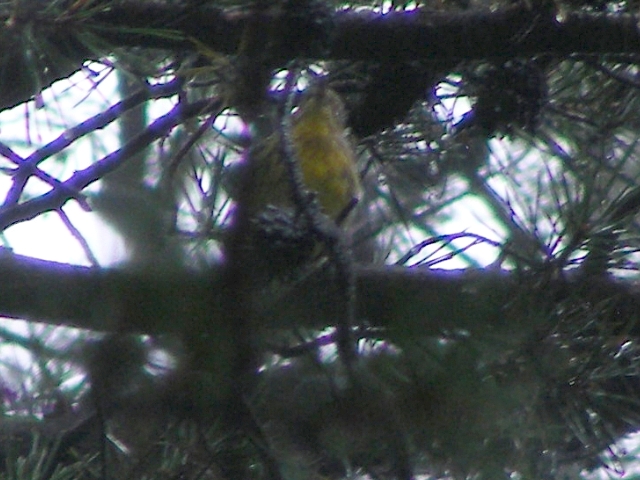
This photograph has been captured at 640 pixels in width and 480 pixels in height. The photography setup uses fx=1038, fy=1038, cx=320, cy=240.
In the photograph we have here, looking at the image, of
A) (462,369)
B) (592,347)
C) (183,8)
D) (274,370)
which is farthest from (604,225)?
(183,8)

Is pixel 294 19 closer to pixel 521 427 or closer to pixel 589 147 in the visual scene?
Result: pixel 521 427

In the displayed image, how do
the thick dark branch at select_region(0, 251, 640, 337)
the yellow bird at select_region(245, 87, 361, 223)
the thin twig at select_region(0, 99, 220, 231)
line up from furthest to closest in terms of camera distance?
the yellow bird at select_region(245, 87, 361, 223), the thin twig at select_region(0, 99, 220, 231), the thick dark branch at select_region(0, 251, 640, 337)

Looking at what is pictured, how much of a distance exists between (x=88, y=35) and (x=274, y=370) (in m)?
0.38

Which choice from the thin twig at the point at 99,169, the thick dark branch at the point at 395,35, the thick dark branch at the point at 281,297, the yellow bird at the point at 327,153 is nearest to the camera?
the thick dark branch at the point at 281,297

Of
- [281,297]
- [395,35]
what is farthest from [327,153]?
[281,297]

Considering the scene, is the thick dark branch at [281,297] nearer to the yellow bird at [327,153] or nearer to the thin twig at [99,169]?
the thin twig at [99,169]

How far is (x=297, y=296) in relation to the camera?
110cm

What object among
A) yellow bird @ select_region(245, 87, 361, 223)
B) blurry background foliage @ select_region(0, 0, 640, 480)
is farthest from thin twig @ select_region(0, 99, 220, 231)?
yellow bird @ select_region(245, 87, 361, 223)

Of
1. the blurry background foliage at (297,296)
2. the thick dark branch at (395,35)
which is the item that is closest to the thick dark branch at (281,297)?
the blurry background foliage at (297,296)

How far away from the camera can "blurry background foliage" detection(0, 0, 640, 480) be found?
957 millimetres

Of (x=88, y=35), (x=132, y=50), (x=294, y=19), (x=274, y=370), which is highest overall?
(x=132, y=50)

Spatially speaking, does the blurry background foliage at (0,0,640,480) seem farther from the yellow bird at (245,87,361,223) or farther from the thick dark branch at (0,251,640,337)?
the yellow bird at (245,87,361,223)

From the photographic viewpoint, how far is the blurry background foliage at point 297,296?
3.14ft

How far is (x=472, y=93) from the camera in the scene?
1359mm
